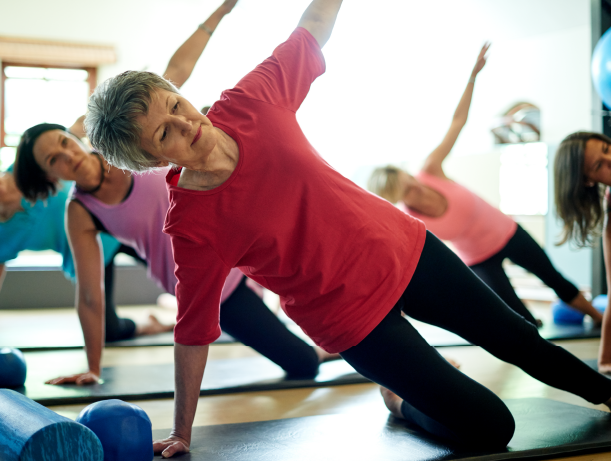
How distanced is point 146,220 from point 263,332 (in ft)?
2.11

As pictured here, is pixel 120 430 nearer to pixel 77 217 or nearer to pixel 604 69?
pixel 77 217

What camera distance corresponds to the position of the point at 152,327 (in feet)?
11.0

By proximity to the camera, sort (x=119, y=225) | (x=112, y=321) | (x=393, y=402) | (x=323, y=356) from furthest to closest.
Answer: (x=112, y=321) → (x=323, y=356) → (x=119, y=225) → (x=393, y=402)

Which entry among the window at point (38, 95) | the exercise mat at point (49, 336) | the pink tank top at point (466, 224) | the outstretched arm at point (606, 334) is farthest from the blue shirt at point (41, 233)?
the window at point (38, 95)

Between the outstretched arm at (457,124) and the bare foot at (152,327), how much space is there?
179 centimetres

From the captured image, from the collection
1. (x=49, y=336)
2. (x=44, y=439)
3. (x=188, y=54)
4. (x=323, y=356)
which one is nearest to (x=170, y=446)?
(x=44, y=439)

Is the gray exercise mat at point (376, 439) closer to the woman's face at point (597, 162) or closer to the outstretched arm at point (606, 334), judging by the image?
the outstretched arm at point (606, 334)

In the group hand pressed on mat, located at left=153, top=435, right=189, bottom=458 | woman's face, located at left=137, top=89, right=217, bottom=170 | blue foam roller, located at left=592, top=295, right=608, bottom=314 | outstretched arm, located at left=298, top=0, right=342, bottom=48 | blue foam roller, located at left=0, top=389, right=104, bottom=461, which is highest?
outstretched arm, located at left=298, top=0, right=342, bottom=48

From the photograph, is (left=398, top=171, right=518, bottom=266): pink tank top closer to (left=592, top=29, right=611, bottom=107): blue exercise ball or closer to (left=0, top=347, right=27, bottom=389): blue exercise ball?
(left=592, top=29, right=611, bottom=107): blue exercise ball

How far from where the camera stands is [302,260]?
128cm

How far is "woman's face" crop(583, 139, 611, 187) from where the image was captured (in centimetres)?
222

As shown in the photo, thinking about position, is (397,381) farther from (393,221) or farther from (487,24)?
(487,24)

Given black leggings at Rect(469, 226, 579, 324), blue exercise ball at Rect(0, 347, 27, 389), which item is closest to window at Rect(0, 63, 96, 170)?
blue exercise ball at Rect(0, 347, 27, 389)

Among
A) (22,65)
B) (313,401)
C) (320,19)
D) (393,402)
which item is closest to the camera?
(320,19)
